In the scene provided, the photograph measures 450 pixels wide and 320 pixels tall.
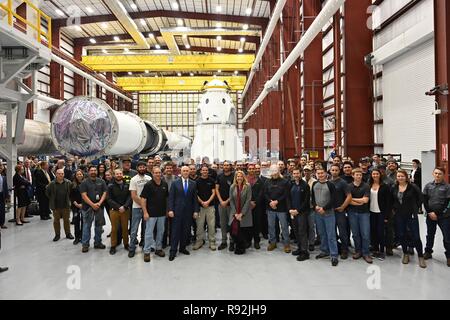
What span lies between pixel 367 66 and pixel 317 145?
569cm

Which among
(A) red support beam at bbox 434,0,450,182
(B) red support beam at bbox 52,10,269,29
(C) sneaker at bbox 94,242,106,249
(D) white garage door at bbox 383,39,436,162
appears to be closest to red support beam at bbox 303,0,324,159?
(D) white garage door at bbox 383,39,436,162

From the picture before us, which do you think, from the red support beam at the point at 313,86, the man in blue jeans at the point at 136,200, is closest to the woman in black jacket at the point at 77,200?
the man in blue jeans at the point at 136,200

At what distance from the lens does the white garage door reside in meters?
9.02

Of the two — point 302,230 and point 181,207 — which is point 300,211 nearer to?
point 302,230

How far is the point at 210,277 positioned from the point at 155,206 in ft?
5.43

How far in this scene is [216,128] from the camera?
12.5 meters

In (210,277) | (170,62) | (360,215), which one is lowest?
(210,277)

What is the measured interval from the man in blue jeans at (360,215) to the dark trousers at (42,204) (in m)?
7.81

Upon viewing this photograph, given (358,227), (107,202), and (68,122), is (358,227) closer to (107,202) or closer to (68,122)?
(107,202)

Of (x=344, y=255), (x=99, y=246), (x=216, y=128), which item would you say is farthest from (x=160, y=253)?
(x=216, y=128)

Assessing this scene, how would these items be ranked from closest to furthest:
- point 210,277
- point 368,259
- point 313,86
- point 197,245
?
1. point 210,277
2. point 368,259
3. point 197,245
4. point 313,86

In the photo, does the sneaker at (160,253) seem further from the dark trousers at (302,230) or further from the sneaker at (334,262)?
the sneaker at (334,262)

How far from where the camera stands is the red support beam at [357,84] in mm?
11133

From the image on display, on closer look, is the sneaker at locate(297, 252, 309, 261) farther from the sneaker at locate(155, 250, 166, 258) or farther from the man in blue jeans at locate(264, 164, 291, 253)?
the sneaker at locate(155, 250, 166, 258)
